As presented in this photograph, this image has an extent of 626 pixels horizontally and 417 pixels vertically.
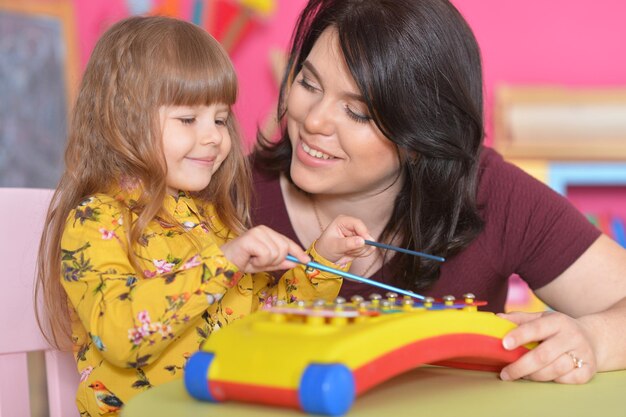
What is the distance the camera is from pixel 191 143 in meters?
1.22

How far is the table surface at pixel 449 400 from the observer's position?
2.77 feet

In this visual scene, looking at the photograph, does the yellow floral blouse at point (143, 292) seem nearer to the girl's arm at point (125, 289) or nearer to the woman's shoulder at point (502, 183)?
the girl's arm at point (125, 289)

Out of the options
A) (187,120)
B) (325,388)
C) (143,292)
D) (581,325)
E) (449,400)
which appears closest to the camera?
(325,388)

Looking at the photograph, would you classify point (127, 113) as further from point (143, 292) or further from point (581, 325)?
point (581, 325)

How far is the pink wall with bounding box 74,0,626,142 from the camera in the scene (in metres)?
3.24

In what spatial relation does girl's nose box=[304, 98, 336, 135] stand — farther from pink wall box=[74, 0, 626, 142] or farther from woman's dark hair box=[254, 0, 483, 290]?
pink wall box=[74, 0, 626, 142]

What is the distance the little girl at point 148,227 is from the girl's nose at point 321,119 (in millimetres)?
124

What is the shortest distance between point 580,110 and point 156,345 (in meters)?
2.14

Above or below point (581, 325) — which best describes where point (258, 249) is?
above

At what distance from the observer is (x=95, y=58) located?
4.15 ft

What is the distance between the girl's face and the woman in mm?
151

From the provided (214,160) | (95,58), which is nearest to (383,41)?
(214,160)

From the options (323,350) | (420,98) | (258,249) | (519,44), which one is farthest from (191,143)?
(519,44)

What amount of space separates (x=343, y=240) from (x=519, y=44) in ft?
7.40
